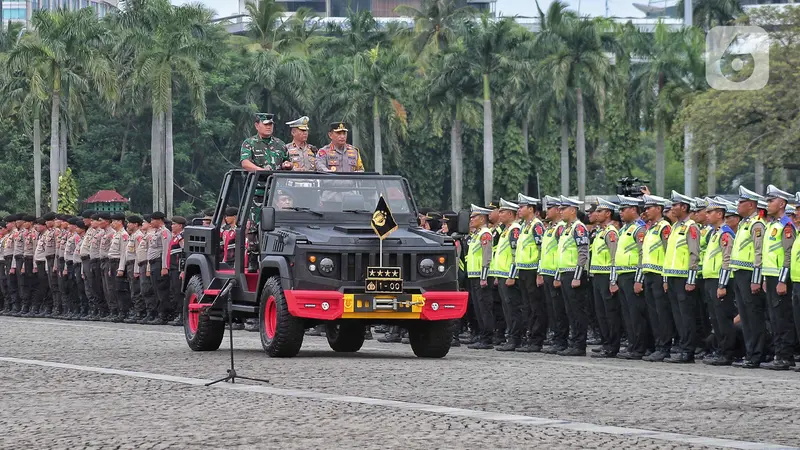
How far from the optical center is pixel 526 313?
2228cm

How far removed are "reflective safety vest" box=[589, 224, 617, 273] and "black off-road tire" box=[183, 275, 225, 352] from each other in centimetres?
467

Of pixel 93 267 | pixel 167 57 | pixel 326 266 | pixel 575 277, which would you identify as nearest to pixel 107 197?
pixel 167 57

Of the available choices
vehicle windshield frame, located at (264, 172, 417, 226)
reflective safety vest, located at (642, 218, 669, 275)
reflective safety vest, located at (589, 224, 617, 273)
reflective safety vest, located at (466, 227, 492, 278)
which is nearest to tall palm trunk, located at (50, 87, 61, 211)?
reflective safety vest, located at (466, 227, 492, 278)

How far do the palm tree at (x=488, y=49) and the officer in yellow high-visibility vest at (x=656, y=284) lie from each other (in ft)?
208

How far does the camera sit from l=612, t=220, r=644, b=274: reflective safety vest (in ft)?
67.0

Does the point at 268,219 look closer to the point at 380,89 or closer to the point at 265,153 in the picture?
the point at 265,153

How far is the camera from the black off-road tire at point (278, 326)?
18.6 meters

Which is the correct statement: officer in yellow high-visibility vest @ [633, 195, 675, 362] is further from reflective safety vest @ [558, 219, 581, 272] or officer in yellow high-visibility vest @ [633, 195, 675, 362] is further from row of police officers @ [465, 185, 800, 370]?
reflective safety vest @ [558, 219, 581, 272]

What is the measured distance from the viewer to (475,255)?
76.6 ft

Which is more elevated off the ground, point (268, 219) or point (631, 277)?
point (268, 219)

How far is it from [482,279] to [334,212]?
3.99 metres

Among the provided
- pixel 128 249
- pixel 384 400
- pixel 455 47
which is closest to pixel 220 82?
pixel 455 47

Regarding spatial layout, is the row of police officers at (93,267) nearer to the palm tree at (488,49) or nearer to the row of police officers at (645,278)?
the row of police officers at (645,278)

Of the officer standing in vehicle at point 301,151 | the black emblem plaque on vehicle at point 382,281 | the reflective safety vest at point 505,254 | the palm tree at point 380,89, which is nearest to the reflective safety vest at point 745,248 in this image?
the black emblem plaque on vehicle at point 382,281
